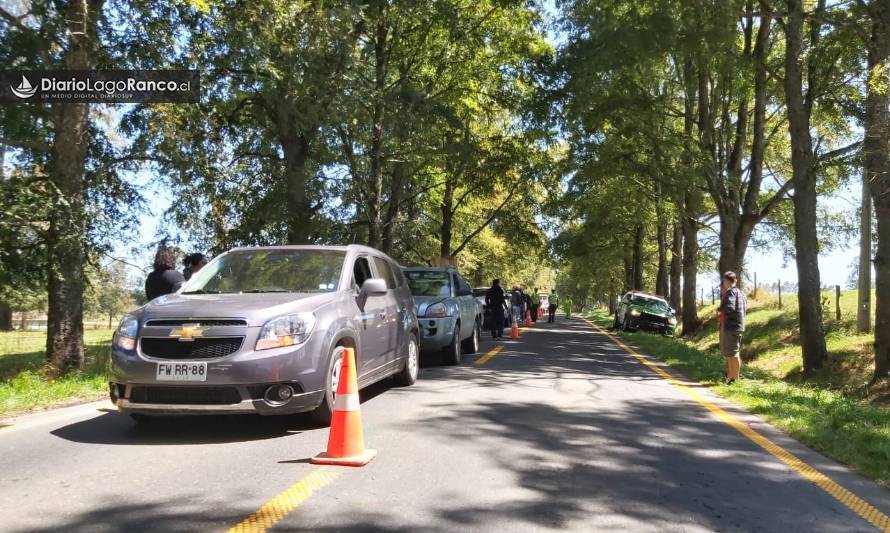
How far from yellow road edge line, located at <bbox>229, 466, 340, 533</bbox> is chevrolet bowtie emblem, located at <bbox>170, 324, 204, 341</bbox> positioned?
5.39ft

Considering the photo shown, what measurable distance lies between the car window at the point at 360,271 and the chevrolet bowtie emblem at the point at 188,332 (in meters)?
2.12

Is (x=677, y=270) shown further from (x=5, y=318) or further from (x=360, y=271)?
(x=5, y=318)

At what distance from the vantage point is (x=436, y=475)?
4785 millimetres

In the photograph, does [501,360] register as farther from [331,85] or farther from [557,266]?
[557,266]

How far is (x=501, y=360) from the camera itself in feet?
43.2

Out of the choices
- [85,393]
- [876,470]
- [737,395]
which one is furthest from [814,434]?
[85,393]

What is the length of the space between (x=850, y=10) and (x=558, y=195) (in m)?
18.0

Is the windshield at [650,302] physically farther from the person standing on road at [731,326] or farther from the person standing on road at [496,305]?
the person standing on road at [731,326]

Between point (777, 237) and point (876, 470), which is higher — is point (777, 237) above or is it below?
above

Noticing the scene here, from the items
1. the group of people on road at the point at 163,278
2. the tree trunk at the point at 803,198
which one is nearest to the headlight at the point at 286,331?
the group of people on road at the point at 163,278

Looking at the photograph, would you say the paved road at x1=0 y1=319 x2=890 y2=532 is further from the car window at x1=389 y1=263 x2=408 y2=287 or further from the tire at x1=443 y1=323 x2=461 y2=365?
the tire at x1=443 y1=323 x2=461 y2=365

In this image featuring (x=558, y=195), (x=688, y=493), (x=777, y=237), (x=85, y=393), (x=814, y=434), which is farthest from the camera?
(x=777, y=237)

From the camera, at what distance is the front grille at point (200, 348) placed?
5.58m

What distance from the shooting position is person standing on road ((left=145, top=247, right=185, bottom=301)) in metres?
8.10
